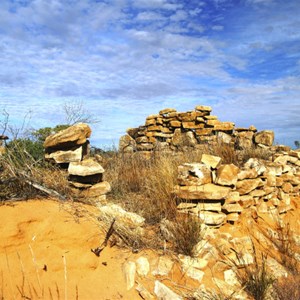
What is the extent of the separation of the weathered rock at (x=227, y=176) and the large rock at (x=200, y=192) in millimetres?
185

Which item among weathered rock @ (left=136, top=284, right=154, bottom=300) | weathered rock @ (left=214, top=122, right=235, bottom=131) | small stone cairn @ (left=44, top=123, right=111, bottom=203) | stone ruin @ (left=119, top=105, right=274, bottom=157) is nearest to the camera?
weathered rock @ (left=136, top=284, right=154, bottom=300)

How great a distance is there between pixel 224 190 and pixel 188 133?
16.5 ft

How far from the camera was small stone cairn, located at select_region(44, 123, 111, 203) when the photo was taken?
15.1 feet

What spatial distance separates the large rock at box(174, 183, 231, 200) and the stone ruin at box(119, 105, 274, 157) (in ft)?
12.8

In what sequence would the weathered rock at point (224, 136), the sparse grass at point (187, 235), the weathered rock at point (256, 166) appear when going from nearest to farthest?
1. the sparse grass at point (187, 235)
2. the weathered rock at point (256, 166)
3. the weathered rock at point (224, 136)

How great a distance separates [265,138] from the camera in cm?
870

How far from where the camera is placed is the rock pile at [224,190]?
4.59 meters

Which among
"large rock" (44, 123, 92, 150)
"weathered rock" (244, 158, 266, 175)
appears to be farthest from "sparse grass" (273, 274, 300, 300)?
"large rock" (44, 123, 92, 150)

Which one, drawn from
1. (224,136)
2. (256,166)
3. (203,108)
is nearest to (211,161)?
(256,166)

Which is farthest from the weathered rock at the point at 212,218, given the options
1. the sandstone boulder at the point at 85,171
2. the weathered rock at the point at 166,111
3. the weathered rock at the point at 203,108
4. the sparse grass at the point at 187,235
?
the weathered rock at the point at 166,111

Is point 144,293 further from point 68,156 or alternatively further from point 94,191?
point 68,156

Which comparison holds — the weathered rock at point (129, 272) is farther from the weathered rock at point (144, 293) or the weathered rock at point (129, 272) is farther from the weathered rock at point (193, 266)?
the weathered rock at point (193, 266)

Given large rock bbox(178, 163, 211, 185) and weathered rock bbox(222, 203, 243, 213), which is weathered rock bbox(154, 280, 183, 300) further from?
weathered rock bbox(222, 203, 243, 213)

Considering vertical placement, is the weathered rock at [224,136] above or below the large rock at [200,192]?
above
